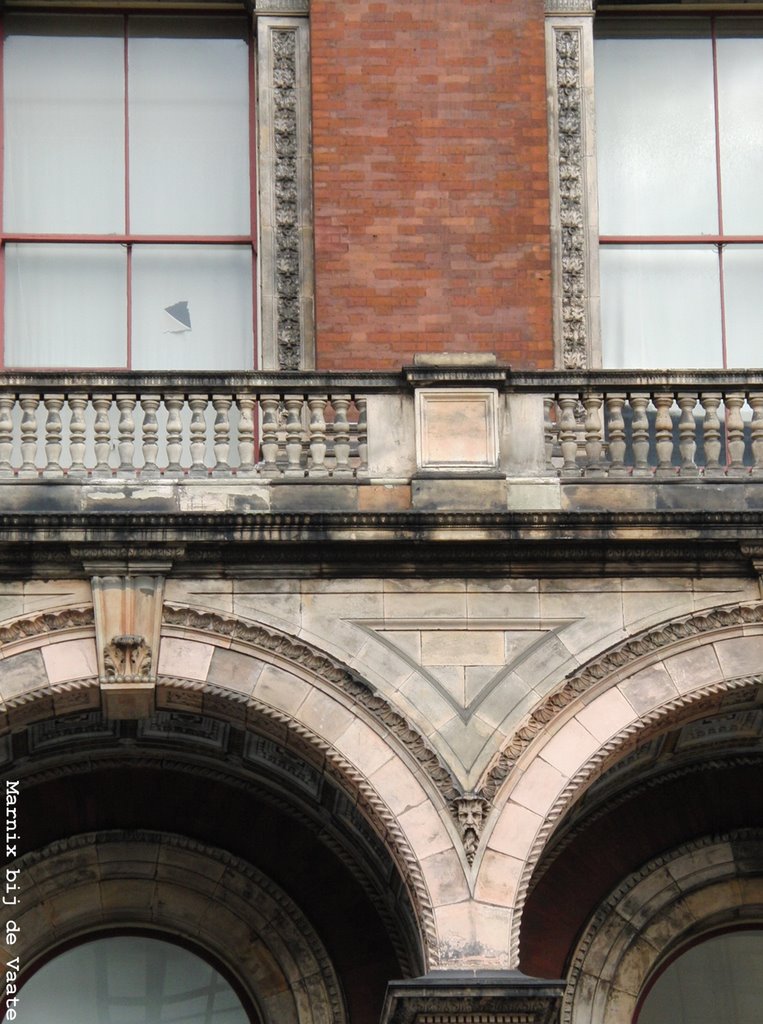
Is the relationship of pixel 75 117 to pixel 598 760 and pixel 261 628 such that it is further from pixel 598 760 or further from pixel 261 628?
pixel 598 760

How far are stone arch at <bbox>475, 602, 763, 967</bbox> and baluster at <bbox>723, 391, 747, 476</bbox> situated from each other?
91cm

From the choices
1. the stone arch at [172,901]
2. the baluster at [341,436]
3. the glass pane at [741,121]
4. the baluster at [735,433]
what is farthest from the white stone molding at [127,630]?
the glass pane at [741,121]

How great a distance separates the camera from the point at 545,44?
17172mm

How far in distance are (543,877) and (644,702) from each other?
2.08m

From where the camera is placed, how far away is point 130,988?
52.6 ft

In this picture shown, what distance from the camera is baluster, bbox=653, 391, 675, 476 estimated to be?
1482cm

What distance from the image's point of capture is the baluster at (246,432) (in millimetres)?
14805

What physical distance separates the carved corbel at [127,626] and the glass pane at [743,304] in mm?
5031

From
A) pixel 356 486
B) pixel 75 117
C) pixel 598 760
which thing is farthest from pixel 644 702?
pixel 75 117

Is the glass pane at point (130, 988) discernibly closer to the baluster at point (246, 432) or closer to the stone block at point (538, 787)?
the stone block at point (538, 787)

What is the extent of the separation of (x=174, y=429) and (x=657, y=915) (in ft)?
14.2

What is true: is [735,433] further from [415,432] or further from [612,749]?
[612,749]

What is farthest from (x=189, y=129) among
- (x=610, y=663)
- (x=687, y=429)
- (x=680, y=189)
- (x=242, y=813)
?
(x=610, y=663)

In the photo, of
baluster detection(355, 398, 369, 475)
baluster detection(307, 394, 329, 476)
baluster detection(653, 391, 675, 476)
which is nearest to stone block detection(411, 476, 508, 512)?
baluster detection(355, 398, 369, 475)
